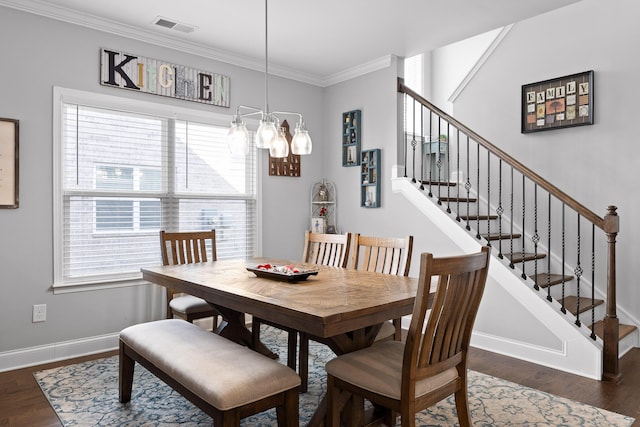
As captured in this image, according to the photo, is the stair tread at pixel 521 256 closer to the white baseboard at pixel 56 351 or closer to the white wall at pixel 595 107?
the white wall at pixel 595 107

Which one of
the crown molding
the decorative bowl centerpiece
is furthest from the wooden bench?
the crown molding

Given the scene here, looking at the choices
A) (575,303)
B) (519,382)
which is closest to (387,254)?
(519,382)

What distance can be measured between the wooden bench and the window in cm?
155

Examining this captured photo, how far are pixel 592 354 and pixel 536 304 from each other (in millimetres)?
469

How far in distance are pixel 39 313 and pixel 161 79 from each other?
214 cm

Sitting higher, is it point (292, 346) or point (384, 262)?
point (384, 262)

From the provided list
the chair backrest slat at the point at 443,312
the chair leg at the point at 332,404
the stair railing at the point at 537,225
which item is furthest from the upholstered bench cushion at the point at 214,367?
the stair railing at the point at 537,225

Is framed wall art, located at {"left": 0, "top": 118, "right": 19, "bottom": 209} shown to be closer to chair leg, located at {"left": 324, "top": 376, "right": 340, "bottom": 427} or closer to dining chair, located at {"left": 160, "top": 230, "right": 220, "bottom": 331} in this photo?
dining chair, located at {"left": 160, "top": 230, "right": 220, "bottom": 331}

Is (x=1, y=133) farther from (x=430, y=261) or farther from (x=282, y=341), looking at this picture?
(x=430, y=261)

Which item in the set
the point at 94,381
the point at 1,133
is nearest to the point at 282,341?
the point at 94,381

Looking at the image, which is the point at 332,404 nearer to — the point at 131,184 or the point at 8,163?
the point at 131,184

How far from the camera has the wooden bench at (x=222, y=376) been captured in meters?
1.73

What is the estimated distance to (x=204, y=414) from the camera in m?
2.47

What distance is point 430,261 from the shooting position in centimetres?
158
